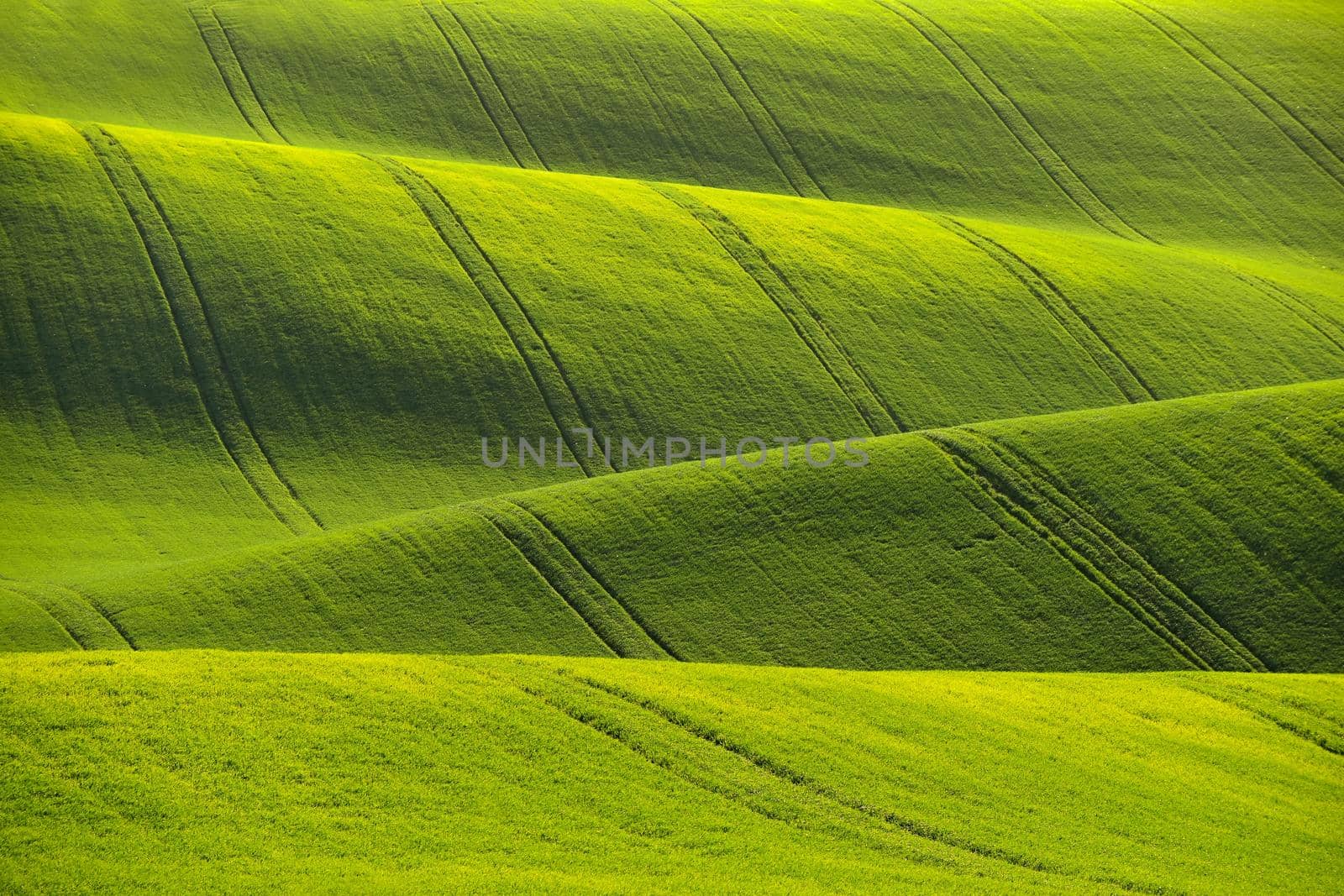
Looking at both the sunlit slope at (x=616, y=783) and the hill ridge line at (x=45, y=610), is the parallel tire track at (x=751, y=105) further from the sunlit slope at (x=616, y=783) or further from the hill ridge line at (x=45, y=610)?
the sunlit slope at (x=616, y=783)

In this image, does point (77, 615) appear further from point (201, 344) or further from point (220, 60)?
point (220, 60)

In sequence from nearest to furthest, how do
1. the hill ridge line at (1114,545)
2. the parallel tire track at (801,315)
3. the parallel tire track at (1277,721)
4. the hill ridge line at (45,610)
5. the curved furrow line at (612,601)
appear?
the parallel tire track at (1277,721)
the hill ridge line at (45,610)
the hill ridge line at (1114,545)
the curved furrow line at (612,601)
the parallel tire track at (801,315)

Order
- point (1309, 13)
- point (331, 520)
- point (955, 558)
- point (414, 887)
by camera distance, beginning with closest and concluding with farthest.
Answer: point (414, 887) → point (955, 558) → point (331, 520) → point (1309, 13)

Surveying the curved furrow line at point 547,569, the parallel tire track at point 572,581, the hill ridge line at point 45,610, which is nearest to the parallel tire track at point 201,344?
the curved furrow line at point 547,569

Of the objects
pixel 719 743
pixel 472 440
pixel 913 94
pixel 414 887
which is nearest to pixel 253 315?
pixel 472 440

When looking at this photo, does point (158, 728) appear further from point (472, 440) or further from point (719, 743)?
point (472, 440)

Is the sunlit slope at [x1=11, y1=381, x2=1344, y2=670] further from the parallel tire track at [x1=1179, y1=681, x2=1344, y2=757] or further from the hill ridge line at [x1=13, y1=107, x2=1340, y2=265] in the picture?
the hill ridge line at [x1=13, y1=107, x2=1340, y2=265]

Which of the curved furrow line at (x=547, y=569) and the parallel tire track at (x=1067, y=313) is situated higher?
the parallel tire track at (x=1067, y=313)

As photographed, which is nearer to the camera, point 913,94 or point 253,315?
point 253,315
